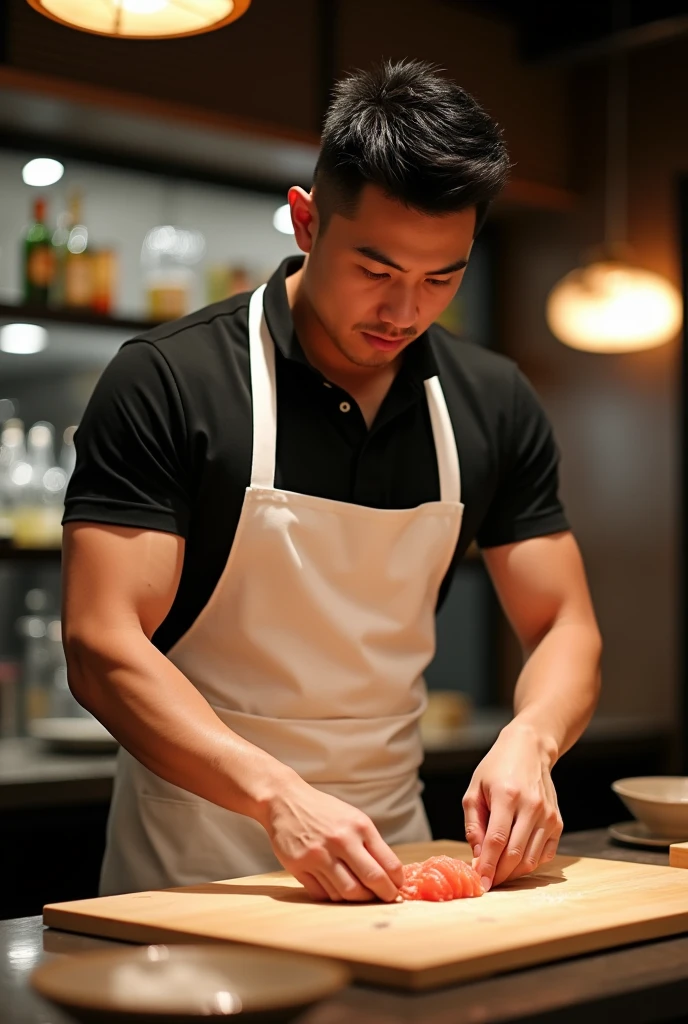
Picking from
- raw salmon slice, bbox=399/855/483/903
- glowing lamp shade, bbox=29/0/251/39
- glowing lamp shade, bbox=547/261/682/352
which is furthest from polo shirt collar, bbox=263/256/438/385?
glowing lamp shade, bbox=547/261/682/352

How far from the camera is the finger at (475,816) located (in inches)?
61.2

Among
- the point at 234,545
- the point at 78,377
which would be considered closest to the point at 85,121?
the point at 78,377

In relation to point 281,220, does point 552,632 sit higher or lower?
lower

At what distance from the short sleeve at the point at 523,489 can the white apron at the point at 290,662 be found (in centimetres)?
14

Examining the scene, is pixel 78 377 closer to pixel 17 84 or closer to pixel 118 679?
pixel 17 84

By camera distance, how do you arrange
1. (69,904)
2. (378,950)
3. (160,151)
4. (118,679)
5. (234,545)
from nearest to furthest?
(378,950)
(69,904)
(118,679)
(234,545)
(160,151)

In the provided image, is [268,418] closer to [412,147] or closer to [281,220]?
[412,147]

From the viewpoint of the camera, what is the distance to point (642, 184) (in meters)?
4.02

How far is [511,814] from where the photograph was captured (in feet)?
5.11

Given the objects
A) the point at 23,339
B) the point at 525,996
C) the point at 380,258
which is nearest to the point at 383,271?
the point at 380,258

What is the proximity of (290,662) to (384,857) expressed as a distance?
480 mm

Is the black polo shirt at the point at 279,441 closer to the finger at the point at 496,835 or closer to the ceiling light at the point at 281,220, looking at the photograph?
the finger at the point at 496,835

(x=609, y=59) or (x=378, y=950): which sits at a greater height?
(x=609, y=59)

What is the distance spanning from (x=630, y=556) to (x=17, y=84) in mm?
2080
